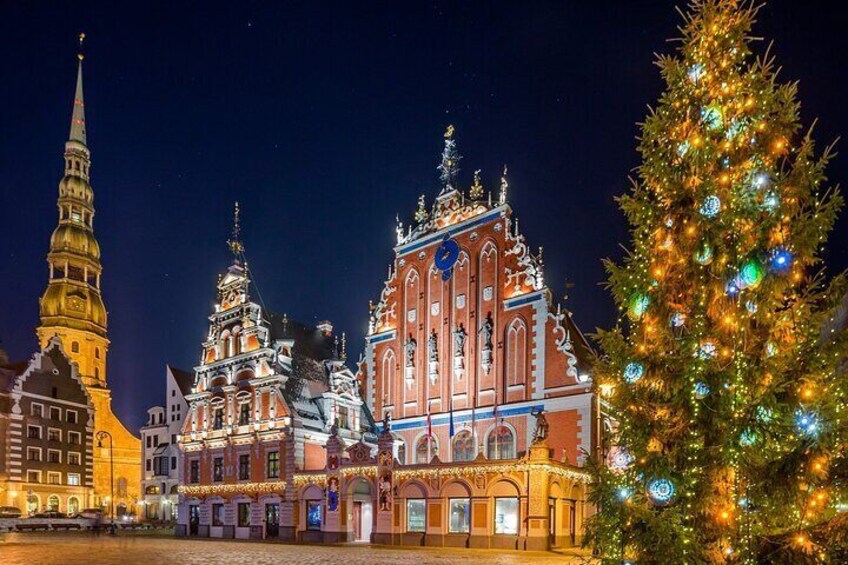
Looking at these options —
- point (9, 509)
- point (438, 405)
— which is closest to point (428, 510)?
point (438, 405)

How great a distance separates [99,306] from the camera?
78.5 metres

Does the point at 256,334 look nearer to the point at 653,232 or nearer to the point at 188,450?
the point at 188,450

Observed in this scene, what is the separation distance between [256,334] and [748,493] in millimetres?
34216

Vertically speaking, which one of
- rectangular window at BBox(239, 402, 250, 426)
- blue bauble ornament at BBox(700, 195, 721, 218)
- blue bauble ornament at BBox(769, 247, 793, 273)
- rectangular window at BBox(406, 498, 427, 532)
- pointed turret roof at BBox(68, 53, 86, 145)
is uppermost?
pointed turret roof at BBox(68, 53, 86, 145)

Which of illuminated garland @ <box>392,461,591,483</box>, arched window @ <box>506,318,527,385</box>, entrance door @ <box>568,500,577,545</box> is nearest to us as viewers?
illuminated garland @ <box>392,461,591,483</box>

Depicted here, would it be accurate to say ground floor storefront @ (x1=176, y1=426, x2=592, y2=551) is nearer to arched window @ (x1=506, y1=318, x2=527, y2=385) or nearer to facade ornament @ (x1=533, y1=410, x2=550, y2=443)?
facade ornament @ (x1=533, y1=410, x2=550, y2=443)

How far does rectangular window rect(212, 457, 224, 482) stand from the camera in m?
40.4

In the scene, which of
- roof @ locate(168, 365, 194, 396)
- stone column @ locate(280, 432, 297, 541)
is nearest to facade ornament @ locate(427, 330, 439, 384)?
stone column @ locate(280, 432, 297, 541)

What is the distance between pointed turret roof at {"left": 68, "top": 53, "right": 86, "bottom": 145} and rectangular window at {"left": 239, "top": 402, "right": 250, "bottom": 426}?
58.5m

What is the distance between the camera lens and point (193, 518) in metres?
41.5

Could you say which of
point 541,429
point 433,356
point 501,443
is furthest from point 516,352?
point 541,429

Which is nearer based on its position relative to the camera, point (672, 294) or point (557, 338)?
point (672, 294)

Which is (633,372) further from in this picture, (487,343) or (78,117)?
(78,117)

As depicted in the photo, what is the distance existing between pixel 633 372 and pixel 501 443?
78.5ft
